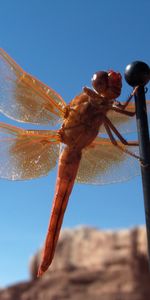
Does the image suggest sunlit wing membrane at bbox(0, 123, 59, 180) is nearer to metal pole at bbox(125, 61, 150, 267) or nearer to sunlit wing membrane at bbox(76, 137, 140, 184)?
sunlit wing membrane at bbox(76, 137, 140, 184)

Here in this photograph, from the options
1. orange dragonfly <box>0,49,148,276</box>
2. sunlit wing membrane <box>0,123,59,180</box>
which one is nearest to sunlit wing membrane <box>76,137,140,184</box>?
orange dragonfly <box>0,49,148,276</box>

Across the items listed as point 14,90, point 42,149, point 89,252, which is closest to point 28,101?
point 14,90

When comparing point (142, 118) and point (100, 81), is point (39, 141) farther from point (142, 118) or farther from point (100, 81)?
point (142, 118)

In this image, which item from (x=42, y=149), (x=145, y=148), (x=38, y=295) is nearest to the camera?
(x=145, y=148)

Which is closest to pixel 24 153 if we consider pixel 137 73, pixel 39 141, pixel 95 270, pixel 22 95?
pixel 39 141

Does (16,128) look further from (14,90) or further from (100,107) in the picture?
(100,107)

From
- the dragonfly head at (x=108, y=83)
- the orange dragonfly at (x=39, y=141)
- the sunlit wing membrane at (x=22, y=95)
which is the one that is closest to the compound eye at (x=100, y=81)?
the dragonfly head at (x=108, y=83)
